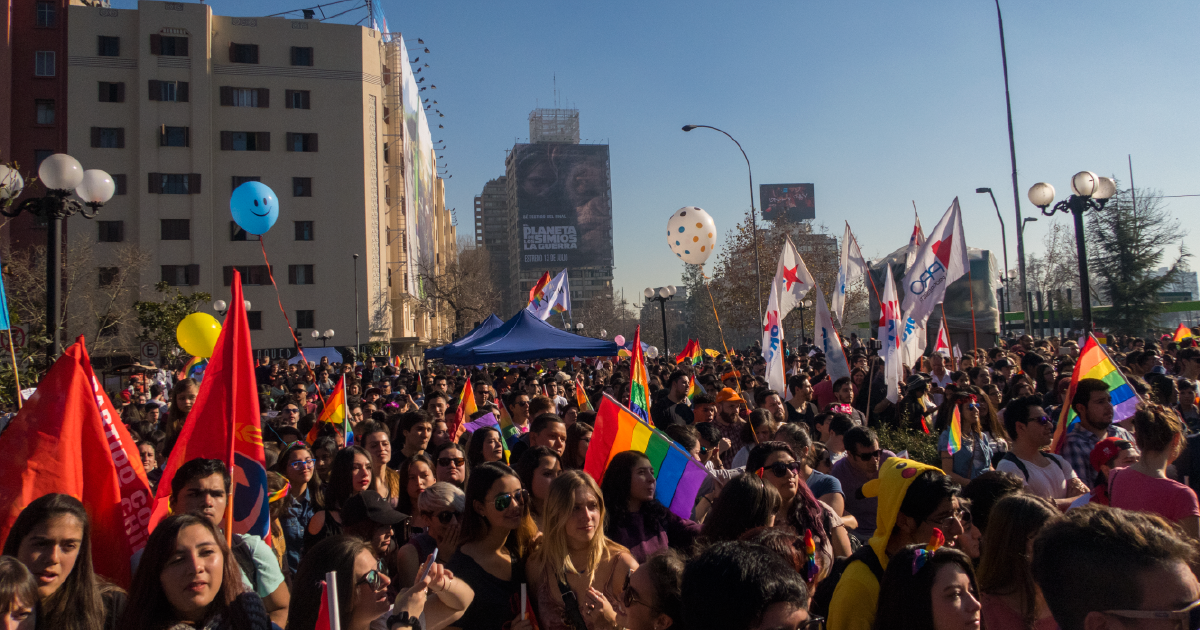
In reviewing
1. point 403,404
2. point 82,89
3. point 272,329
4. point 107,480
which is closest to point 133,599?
point 107,480

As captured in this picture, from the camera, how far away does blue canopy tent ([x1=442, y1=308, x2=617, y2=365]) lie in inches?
588

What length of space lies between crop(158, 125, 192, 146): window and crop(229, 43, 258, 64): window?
4.67 meters

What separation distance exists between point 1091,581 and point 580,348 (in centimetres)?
1319

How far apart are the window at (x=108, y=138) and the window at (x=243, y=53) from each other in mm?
6938

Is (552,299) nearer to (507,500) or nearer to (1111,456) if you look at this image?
(1111,456)

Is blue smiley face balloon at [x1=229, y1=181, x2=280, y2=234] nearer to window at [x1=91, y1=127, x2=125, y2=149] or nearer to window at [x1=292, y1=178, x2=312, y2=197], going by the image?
window at [x1=292, y1=178, x2=312, y2=197]

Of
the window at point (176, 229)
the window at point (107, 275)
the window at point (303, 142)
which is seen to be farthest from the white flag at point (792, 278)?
the window at point (107, 275)

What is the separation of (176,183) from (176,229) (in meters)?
2.47

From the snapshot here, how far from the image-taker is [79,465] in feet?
13.5

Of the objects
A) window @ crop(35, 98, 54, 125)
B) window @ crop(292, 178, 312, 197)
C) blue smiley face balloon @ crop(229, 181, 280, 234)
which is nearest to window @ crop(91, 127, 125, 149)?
window @ crop(35, 98, 54, 125)

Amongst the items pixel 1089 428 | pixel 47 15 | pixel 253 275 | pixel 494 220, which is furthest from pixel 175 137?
pixel 494 220

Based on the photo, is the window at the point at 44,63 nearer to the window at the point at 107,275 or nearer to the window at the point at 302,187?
the window at the point at 107,275

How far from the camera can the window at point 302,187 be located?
157 ft

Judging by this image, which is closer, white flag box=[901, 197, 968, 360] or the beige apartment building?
white flag box=[901, 197, 968, 360]
